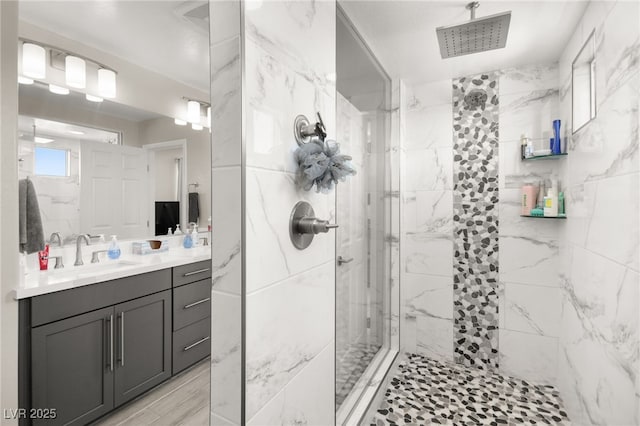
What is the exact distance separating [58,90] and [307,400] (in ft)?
6.39

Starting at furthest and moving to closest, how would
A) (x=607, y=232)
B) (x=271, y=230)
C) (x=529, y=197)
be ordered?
(x=529, y=197) < (x=607, y=232) < (x=271, y=230)

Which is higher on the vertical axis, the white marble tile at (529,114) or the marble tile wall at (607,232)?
the white marble tile at (529,114)

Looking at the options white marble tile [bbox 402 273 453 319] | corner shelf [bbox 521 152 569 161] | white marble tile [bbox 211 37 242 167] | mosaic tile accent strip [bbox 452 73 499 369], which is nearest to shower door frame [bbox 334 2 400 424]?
white marble tile [bbox 402 273 453 319]

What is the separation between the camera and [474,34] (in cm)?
166

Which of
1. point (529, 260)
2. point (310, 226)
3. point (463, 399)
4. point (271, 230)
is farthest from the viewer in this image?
point (529, 260)

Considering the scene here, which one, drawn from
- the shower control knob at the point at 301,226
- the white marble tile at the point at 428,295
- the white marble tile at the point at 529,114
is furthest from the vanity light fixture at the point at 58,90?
the white marble tile at the point at 529,114

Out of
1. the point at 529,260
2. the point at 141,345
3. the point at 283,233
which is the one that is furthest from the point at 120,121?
the point at 529,260

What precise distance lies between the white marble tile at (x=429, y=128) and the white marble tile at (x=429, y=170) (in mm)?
59

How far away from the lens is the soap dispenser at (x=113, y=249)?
193 centimetres

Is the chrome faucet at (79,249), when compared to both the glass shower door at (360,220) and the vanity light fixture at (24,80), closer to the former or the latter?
the vanity light fixture at (24,80)

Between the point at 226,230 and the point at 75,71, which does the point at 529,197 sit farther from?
the point at 75,71

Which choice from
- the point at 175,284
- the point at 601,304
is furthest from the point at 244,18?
the point at 601,304

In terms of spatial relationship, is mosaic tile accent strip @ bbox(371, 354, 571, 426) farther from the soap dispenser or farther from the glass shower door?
the soap dispenser

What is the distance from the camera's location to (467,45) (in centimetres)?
178
